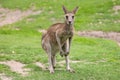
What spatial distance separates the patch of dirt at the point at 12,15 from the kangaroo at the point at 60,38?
2334 cm

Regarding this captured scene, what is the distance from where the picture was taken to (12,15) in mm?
40312

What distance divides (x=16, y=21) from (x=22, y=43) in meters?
14.9

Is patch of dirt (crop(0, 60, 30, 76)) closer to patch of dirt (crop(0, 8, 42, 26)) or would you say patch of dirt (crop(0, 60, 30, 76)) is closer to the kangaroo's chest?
the kangaroo's chest

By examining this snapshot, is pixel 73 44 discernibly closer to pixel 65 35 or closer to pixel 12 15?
pixel 65 35

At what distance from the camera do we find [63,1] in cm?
4234

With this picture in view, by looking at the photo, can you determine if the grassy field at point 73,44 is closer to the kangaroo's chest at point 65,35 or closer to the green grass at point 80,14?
the green grass at point 80,14

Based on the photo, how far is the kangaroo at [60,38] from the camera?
1302 cm

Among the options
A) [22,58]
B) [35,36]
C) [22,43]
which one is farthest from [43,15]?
[22,58]

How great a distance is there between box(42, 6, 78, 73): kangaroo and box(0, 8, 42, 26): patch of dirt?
23.3 metres

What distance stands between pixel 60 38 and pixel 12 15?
2750 cm

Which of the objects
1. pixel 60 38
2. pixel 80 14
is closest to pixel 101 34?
pixel 80 14

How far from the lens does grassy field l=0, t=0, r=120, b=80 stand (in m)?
13.8

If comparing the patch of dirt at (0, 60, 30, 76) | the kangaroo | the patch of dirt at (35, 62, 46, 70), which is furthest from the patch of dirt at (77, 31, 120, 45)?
the kangaroo

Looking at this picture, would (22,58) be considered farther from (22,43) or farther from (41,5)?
(41,5)
